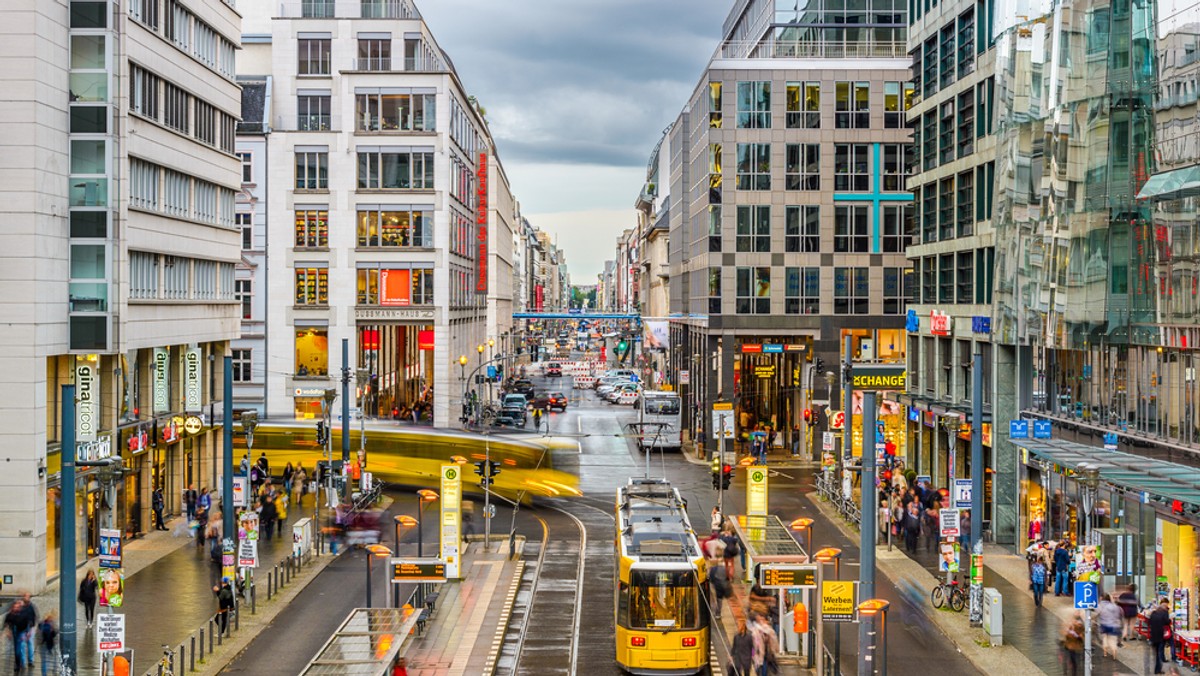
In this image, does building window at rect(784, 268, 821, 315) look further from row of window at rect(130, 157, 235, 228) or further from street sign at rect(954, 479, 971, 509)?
street sign at rect(954, 479, 971, 509)

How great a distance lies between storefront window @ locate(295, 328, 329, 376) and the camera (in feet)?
255

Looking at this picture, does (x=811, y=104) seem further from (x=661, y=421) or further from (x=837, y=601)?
(x=837, y=601)

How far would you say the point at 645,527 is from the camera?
96.6 feet

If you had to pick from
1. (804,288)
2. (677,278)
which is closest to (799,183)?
(804,288)

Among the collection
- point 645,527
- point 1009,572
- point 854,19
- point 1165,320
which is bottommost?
point 1009,572

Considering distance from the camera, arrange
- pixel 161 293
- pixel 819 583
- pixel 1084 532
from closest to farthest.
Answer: pixel 819 583 → pixel 1084 532 → pixel 161 293

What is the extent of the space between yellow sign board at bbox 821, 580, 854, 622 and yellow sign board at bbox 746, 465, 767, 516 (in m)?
15.0

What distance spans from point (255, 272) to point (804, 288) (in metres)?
33.0

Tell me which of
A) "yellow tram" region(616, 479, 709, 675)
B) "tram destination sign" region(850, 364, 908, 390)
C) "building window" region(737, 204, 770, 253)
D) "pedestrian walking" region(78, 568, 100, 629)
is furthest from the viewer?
"building window" region(737, 204, 770, 253)

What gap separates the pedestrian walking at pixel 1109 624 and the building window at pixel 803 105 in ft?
161

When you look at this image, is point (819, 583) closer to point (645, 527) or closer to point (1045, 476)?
point (645, 527)

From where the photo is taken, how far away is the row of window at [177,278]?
4453 centimetres

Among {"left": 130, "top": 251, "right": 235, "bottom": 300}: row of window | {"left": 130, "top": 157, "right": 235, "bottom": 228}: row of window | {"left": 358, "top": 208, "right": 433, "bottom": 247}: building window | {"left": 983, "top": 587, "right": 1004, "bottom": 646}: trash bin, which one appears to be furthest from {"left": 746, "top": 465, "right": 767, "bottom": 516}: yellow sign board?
{"left": 358, "top": 208, "right": 433, "bottom": 247}: building window

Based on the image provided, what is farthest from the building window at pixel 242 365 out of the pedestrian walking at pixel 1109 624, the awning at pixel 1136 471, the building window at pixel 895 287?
the pedestrian walking at pixel 1109 624
